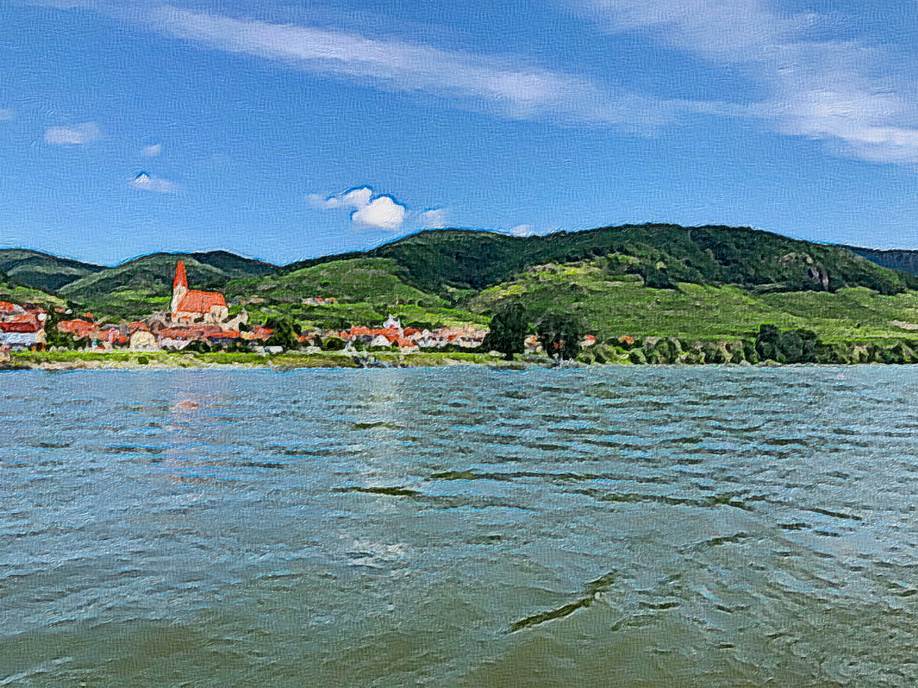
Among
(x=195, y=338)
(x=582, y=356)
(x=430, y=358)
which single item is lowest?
(x=430, y=358)

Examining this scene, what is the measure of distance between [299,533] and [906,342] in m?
206

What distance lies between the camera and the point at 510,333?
15212 cm

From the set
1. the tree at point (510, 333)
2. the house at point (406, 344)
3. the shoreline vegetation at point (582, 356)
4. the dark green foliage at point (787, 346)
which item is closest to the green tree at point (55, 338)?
the shoreline vegetation at point (582, 356)

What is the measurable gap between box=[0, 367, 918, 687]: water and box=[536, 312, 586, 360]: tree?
121 meters

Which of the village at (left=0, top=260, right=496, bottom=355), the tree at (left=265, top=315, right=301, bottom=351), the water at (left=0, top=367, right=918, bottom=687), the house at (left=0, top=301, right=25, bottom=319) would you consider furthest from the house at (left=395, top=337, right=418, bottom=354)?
the water at (left=0, top=367, right=918, bottom=687)

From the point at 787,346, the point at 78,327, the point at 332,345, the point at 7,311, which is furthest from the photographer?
the point at 7,311

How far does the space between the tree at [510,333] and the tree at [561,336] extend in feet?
13.6

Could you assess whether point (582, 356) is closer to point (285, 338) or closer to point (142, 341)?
point (285, 338)

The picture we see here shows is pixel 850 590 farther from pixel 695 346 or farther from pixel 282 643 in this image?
pixel 695 346

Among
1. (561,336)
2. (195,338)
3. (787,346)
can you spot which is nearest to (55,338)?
(195,338)

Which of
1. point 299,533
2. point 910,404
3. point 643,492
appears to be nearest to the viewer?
point 299,533

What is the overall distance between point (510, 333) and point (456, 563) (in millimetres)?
139551

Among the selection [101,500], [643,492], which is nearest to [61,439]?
[101,500]

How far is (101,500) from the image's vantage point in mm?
17844
